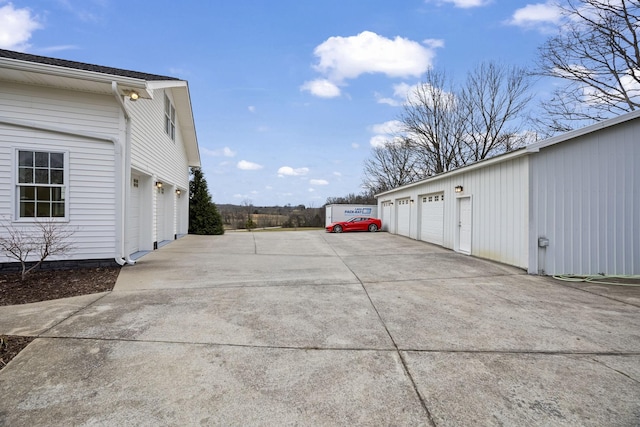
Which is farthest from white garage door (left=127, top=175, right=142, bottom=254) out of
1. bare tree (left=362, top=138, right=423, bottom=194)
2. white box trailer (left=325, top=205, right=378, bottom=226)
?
bare tree (left=362, top=138, right=423, bottom=194)

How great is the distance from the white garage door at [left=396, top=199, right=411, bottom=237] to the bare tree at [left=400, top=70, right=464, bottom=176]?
10403 millimetres

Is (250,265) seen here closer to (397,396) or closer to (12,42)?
(397,396)

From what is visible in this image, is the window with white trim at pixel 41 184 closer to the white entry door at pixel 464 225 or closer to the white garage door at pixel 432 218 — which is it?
the white entry door at pixel 464 225

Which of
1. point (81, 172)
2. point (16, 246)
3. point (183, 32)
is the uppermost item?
point (183, 32)

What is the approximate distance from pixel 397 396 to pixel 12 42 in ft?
46.8

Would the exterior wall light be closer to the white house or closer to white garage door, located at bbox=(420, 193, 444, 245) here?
the white house

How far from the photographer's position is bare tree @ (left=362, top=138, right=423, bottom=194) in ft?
98.8

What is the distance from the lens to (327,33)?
45.2 ft

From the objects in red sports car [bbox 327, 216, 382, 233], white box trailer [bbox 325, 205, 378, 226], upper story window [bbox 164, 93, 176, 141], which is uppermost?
upper story window [bbox 164, 93, 176, 141]

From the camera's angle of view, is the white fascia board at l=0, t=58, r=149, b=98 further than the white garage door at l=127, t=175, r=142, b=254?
No

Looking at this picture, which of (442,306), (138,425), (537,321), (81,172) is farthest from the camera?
(81,172)

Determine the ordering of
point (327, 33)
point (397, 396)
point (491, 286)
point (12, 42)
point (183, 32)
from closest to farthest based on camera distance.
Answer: point (397, 396) < point (491, 286) < point (12, 42) < point (183, 32) < point (327, 33)

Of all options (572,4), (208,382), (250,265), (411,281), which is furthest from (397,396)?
(572,4)

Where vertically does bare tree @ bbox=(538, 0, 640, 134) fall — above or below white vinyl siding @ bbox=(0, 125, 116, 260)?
above
